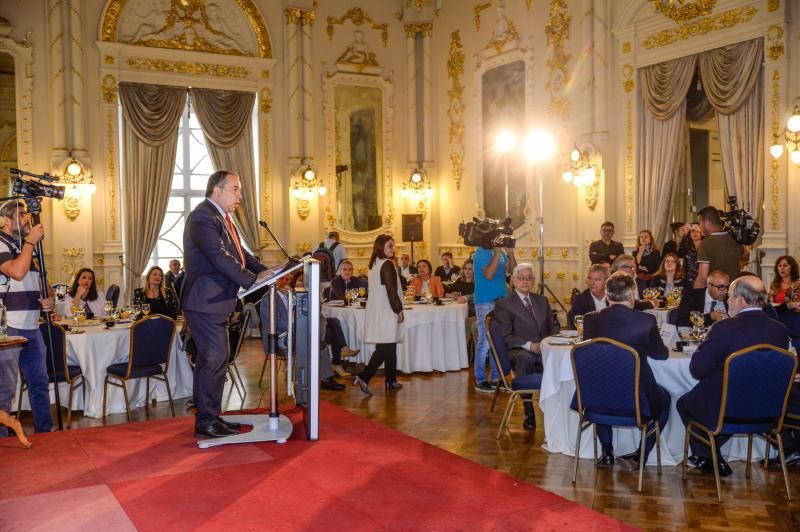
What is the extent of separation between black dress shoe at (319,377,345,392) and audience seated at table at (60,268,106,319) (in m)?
2.33

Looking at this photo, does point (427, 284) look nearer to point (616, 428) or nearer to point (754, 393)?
point (616, 428)

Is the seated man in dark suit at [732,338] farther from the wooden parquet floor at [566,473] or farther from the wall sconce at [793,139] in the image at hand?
the wall sconce at [793,139]

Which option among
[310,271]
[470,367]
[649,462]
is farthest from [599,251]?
[310,271]

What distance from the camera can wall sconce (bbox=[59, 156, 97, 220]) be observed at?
11.6m

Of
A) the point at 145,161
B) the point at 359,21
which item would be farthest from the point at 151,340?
the point at 359,21

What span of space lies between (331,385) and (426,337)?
4.49 ft

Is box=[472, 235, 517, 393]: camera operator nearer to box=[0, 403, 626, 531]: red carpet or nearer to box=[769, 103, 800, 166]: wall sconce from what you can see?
box=[0, 403, 626, 531]: red carpet

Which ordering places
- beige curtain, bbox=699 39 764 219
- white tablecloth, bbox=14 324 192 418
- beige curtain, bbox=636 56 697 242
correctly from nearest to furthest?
white tablecloth, bbox=14 324 192 418 < beige curtain, bbox=699 39 764 219 < beige curtain, bbox=636 56 697 242

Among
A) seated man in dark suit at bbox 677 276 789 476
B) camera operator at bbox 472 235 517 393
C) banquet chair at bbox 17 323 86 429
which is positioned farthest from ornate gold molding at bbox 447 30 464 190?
seated man in dark suit at bbox 677 276 789 476

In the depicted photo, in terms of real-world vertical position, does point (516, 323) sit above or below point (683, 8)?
below

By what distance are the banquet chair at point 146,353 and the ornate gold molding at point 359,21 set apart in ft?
28.6

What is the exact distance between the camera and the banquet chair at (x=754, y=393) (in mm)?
4168

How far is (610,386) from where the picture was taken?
14.8ft

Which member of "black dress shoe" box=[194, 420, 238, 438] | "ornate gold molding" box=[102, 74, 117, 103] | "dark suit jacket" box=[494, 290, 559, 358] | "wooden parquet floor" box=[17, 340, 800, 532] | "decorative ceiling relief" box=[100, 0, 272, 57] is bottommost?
"wooden parquet floor" box=[17, 340, 800, 532]
